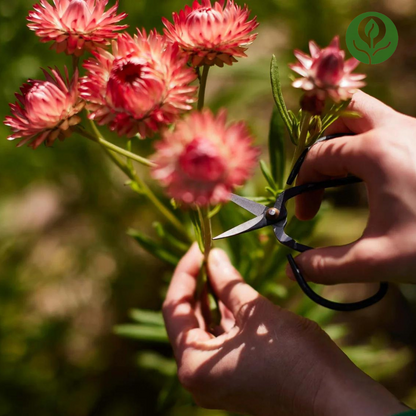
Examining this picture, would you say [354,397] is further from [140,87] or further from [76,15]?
[76,15]

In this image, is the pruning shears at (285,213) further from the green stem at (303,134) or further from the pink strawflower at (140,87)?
the pink strawflower at (140,87)

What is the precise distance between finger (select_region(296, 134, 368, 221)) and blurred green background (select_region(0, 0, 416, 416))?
1.09m

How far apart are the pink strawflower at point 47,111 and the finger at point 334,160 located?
1.42 feet

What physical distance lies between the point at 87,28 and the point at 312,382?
0.80 meters

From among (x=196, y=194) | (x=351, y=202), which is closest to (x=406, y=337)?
(x=351, y=202)

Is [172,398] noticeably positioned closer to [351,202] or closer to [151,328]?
[151,328]

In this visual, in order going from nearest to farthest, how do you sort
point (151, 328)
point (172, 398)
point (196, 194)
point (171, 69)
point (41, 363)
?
1. point (196, 194)
2. point (171, 69)
3. point (172, 398)
4. point (151, 328)
5. point (41, 363)

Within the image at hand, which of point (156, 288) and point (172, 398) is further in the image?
point (156, 288)

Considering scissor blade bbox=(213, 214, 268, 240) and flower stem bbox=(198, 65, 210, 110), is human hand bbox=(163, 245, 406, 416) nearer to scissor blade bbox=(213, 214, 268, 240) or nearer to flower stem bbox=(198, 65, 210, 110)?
scissor blade bbox=(213, 214, 268, 240)

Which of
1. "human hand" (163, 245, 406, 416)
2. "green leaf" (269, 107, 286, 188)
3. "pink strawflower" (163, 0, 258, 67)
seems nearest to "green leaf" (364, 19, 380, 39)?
"pink strawflower" (163, 0, 258, 67)

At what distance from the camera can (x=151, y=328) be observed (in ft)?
4.99

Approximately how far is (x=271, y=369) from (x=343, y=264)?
299 mm

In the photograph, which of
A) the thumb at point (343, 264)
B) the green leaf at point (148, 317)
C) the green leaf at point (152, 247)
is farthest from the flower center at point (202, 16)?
the green leaf at point (148, 317)

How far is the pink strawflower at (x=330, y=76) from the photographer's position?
70 centimetres
